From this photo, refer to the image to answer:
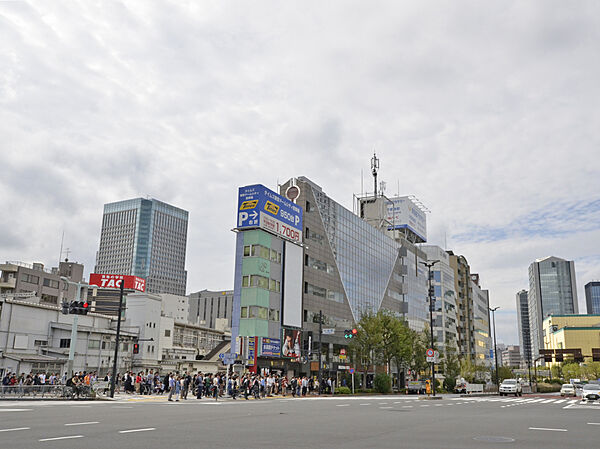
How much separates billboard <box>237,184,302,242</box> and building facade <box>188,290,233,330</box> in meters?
103

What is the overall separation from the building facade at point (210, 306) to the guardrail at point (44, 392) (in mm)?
132845

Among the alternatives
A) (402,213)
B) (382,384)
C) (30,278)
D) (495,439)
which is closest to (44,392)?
(495,439)

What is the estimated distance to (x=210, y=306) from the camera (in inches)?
6885

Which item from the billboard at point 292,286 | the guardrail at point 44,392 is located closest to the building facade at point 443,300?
the billboard at point 292,286

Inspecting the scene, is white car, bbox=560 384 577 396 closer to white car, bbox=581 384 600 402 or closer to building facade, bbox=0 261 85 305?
white car, bbox=581 384 600 402

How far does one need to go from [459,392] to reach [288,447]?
213ft

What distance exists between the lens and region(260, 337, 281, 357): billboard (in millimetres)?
61219

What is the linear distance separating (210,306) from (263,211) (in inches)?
4585

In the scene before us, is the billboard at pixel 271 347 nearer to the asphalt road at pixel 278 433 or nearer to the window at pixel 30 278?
the asphalt road at pixel 278 433

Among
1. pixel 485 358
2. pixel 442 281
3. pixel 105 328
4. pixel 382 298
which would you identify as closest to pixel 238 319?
pixel 105 328

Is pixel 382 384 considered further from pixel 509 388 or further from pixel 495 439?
pixel 495 439

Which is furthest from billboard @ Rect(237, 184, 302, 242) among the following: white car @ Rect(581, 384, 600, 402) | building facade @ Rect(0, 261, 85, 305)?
building facade @ Rect(0, 261, 85, 305)

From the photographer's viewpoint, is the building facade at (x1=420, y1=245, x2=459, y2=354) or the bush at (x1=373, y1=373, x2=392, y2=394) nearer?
the bush at (x1=373, y1=373, x2=392, y2=394)

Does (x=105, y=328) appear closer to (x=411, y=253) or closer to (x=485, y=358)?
(x=411, y=253)
